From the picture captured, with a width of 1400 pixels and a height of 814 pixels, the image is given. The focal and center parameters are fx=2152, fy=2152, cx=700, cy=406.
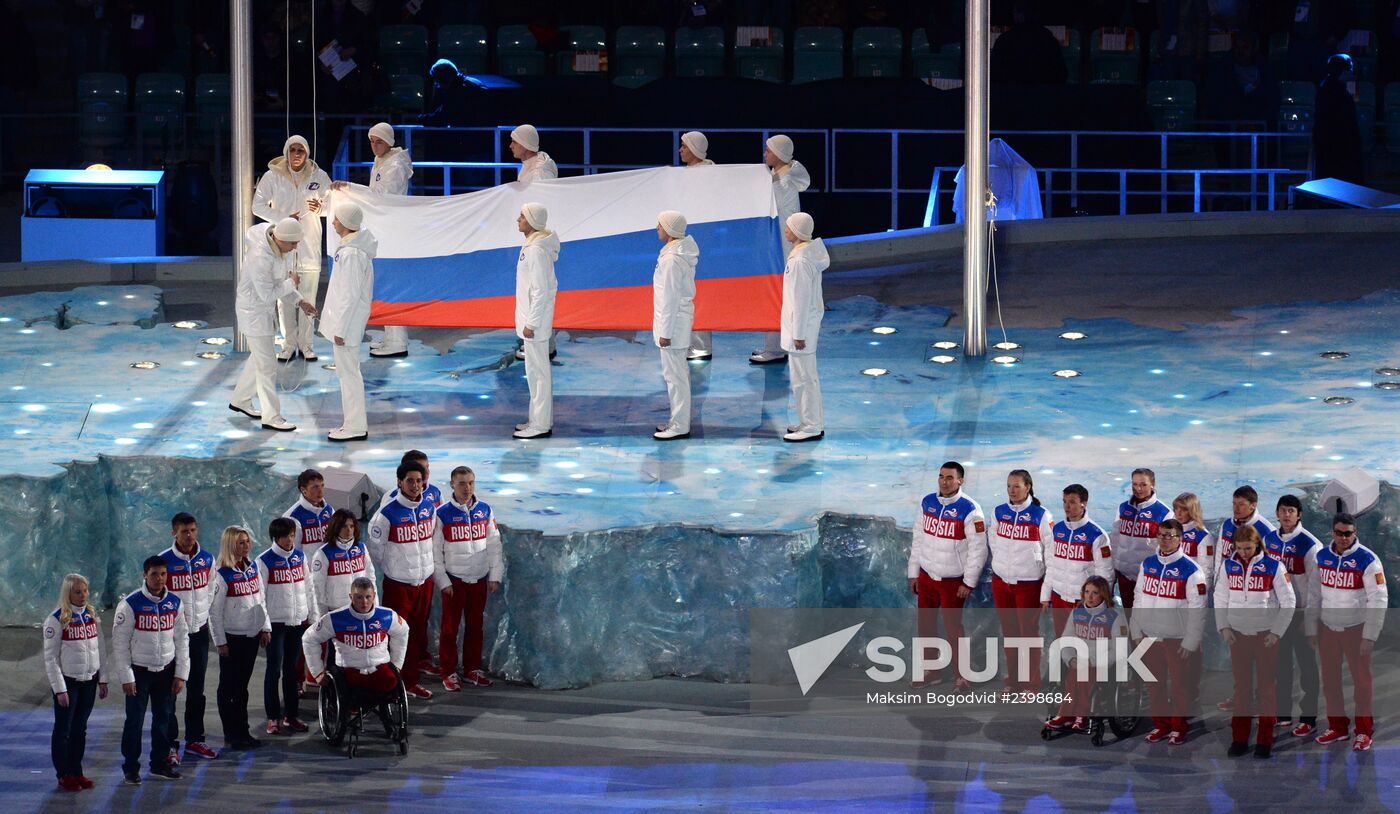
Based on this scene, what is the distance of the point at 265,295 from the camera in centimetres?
1423

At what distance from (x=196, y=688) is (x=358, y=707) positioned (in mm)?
875

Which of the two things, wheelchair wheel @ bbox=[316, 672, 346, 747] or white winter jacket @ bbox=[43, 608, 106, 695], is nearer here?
white winter jacket @ bbox=[43, 608, 106, 695]

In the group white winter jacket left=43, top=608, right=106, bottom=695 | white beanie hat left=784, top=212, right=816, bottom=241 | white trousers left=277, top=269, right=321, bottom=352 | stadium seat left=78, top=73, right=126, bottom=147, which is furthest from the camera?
stadium seat left=78, top=73, right=126, bottom=147

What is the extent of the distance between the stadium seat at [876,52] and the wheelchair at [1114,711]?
48.0 feet

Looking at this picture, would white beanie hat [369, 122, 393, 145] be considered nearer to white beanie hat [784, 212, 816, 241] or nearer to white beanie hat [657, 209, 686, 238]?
white beanie hat [784, 212, 816, 241]

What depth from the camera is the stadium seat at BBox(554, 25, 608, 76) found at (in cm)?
2531

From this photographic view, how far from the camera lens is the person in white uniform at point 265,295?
14.2 metres

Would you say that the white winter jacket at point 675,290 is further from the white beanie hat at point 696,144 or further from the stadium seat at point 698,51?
the stadium seat at point 698,51

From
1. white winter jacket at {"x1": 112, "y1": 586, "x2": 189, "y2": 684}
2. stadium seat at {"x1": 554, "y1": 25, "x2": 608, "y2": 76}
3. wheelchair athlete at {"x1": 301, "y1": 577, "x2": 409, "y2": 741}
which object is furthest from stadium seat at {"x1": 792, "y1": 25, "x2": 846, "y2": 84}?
white winter jacket at {"x1": 112, "y1": 586, "x2": 189, "y2": 684}

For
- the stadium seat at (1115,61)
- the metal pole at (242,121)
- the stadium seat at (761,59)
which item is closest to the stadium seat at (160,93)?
the stadium seat at (761,59)

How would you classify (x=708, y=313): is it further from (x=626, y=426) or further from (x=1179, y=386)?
(x=1179, y=386)

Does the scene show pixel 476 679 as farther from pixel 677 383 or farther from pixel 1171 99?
pixel 1171 99

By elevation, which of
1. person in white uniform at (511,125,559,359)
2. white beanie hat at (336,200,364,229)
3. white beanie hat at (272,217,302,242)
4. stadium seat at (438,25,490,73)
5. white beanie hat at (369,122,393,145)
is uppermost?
stadium seat at (438,25,490,73)

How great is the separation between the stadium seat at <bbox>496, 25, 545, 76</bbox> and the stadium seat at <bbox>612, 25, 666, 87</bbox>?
0.91m
